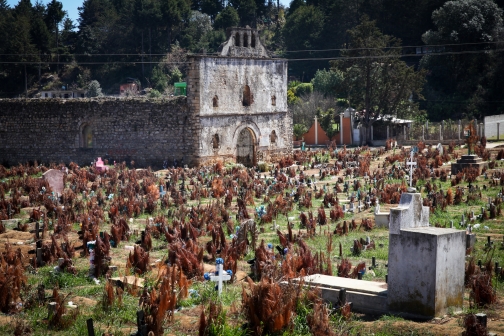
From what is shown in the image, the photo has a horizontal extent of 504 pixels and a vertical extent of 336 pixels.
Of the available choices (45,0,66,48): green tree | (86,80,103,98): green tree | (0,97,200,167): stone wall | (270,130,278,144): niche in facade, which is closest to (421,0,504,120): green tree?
(270,130,278,144): niche in facade

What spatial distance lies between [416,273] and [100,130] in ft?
85.0

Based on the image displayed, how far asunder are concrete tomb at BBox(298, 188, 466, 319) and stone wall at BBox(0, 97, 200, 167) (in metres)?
22.0

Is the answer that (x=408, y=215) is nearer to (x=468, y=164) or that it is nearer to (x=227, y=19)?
(x=468, y=164)

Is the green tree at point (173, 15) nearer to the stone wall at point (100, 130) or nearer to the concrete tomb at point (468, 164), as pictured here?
the stone wall at point (100, 130)

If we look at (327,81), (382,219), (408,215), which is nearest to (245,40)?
(382,219)

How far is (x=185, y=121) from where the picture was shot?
104 ft

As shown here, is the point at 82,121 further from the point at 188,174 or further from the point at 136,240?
the point at 136,240

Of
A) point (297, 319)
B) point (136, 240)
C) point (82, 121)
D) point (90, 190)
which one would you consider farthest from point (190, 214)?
point (82, 121)

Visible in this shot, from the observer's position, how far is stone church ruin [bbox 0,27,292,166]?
31938 millimetres

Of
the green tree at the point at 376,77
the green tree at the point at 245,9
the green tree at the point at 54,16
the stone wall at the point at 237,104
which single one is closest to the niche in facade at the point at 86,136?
the stone wall at the point at 237,104

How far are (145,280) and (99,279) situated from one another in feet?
3.66

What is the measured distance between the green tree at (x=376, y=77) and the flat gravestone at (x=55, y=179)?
21832mm

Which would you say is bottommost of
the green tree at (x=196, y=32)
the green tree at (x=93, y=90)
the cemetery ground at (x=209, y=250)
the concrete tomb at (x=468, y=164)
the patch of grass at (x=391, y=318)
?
the patch of grass at (x=391, y=318)

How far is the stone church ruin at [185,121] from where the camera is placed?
31.9 meters
